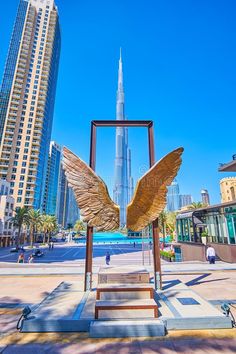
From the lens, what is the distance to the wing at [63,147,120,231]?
8.07m

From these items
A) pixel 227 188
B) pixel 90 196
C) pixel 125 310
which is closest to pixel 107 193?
pixel 90 196

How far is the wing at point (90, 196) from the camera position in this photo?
8070mm

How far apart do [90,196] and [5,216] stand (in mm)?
48398

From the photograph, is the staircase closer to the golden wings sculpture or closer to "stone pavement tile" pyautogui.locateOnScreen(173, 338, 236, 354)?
"stone pavement tile" pyautogui.locateOnScreen(173, 338, 236, 354)

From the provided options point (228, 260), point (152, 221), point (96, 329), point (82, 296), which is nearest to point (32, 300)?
point (82, 296)

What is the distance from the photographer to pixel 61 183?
143m

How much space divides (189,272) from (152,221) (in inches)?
325

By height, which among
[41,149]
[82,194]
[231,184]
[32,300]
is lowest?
[32,300]

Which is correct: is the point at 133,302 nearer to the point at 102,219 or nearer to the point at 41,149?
the point at 102,219

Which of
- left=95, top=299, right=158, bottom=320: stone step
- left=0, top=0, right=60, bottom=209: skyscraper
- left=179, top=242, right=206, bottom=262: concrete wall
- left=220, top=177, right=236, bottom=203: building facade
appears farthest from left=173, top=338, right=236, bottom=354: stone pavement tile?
left=0, top=0, right=60, bottom=209: skyscraper

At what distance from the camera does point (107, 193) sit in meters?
8.09

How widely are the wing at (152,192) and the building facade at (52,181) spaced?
339 feet

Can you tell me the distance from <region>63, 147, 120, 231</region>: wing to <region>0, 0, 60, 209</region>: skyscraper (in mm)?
68342

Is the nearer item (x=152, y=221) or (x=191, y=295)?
(x=191, y=295)
